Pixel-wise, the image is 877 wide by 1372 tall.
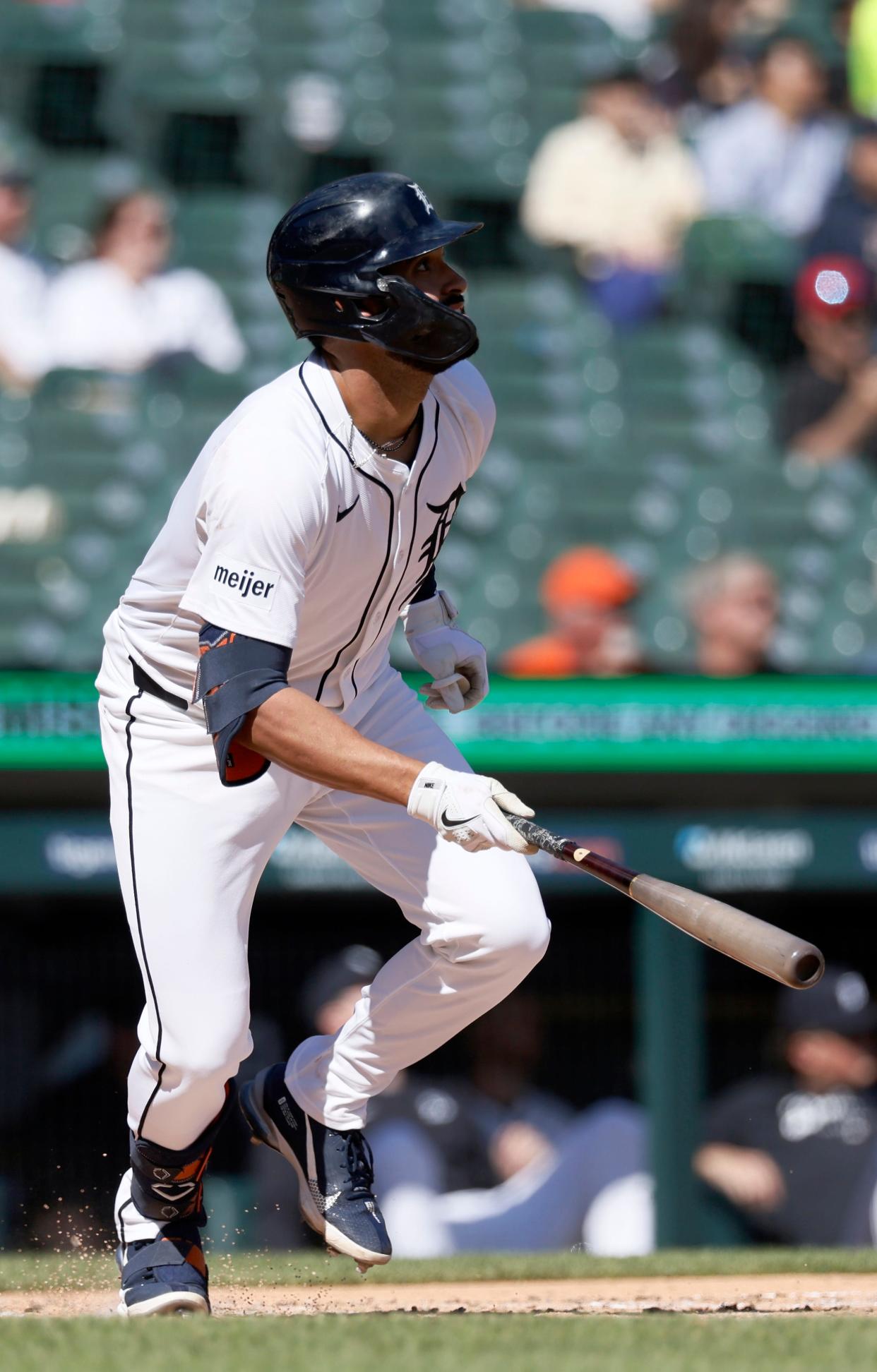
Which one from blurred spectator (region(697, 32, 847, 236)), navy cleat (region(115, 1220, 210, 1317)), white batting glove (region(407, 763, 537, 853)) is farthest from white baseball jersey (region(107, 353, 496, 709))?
blurred spectator (region(697, 32, 847, 236))

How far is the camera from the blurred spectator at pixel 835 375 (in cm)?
760

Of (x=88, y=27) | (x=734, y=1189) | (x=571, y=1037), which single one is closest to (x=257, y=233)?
(x=88, y=27)

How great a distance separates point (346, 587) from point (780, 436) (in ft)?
15.6

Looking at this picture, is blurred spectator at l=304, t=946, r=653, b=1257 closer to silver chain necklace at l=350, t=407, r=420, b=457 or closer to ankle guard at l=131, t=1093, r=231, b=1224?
ankle guard at l=131, t=1093, r=231, b=1224

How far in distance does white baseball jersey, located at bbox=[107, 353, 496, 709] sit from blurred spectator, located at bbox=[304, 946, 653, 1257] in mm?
2851

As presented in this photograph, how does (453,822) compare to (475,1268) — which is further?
(475,1268)

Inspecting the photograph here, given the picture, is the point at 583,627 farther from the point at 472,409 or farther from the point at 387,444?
the point at 387,444

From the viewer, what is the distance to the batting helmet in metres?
3.11

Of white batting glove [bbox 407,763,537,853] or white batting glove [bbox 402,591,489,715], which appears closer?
white batting glove [bbox 407,763,537,853]

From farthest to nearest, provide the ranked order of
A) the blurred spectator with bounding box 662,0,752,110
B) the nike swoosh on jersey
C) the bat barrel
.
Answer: the blurred spectator with bounding box 662,0,752,110 < the nike swoosh on jersey < the bat barrel

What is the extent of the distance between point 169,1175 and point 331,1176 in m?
0.30

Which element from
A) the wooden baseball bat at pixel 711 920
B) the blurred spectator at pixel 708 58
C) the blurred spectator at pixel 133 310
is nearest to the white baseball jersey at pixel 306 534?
the wooden baseball bat at pixel 711 920

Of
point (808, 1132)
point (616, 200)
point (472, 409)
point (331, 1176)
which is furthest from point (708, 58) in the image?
point (331, 1176)

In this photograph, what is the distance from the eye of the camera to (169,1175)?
11.0 ft
